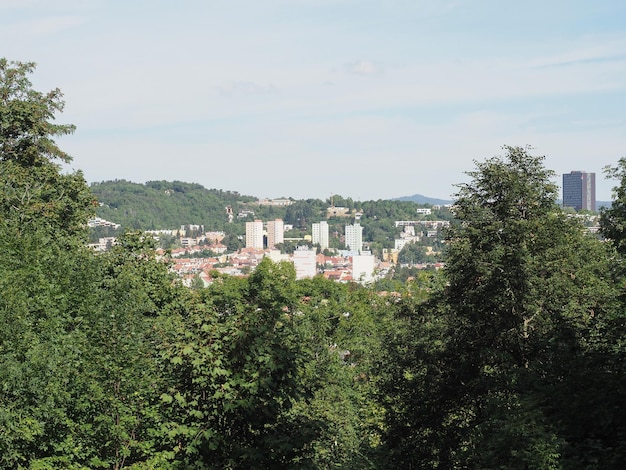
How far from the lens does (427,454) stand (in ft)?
56.8

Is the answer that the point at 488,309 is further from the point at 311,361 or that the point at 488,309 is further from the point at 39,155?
the point at 39,155

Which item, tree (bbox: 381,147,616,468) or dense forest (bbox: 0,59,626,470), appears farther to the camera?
tree (bbox: 381,147,616,468)

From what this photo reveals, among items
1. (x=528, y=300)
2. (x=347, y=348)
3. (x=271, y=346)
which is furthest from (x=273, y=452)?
(x=347, y=348)

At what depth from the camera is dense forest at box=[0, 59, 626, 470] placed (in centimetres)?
870

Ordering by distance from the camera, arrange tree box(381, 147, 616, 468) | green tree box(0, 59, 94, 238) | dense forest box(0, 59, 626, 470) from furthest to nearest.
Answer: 1. green tree box(0, 59, 94, 238)
2. tree box(381, 147, 616, 468)
3. dense forest box(0, 59, 626, 470)

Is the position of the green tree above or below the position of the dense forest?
above

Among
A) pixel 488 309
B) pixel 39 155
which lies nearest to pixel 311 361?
pixel 488 309

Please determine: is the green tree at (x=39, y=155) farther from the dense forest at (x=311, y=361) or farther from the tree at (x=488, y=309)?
the tree at (x=488, y=309)

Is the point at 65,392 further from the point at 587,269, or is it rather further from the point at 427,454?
the point at 587,269

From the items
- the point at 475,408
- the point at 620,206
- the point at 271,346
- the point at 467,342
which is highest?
the point at 620,206

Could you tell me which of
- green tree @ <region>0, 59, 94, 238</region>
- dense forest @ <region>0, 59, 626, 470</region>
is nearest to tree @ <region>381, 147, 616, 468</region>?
dense forest @ <region>0, 59, 626, 470</region>

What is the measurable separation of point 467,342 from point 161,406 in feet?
29.9

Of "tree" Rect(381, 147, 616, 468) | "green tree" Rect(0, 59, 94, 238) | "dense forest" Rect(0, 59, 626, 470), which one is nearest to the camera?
"dense forest" Rect(0, 59, 626, 470)

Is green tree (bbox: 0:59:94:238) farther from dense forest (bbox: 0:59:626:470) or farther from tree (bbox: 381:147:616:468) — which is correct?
tree (bbox: 381:147:616:468)
